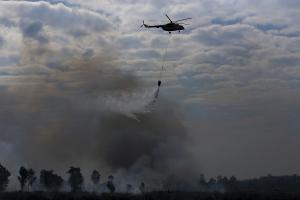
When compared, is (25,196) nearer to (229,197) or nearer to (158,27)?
(229,197)

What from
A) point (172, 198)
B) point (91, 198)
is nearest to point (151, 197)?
point (172, 198)

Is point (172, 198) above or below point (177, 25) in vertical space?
below

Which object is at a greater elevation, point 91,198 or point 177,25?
point 177,25

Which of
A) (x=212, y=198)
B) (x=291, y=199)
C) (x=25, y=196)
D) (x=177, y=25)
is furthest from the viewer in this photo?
(x=25, y=196)

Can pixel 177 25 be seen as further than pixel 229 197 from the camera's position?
No

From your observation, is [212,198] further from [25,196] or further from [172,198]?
[25,196]

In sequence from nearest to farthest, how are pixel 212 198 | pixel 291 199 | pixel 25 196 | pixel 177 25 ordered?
pixel 177 25 → pixel 291 199 → pixel 212 198 → pixel 25 196

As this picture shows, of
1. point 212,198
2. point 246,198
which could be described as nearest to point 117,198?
point 212,198

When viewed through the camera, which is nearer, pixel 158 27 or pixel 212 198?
pixel 158 27
